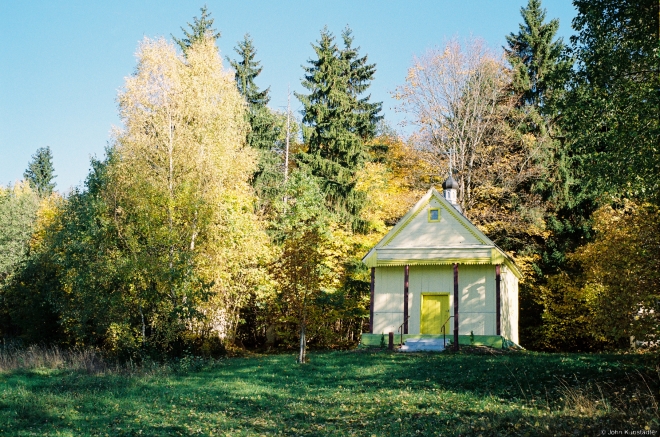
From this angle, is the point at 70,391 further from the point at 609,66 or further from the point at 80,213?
the point at 609,66

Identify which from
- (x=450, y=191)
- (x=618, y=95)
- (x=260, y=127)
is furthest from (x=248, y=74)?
(x=618, y=95)

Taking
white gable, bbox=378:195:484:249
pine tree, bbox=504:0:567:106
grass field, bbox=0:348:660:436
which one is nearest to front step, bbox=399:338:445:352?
white gable, bbox=378:195:484:249

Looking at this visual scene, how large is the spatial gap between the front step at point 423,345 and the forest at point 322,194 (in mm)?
3361

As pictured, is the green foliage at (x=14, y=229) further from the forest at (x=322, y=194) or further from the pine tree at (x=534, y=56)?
the pine tree at (x=534, y=56)

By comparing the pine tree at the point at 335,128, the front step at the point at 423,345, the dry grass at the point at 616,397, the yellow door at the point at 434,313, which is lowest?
the dry grass at the point at 616,397

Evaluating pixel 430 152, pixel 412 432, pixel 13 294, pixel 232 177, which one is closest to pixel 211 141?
pixel 232 177

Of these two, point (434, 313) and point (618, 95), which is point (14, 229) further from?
point (618, 95)

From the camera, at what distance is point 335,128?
33.0 metres

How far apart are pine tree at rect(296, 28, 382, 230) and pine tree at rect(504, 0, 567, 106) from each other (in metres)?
8.26

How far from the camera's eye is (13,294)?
32469 mm

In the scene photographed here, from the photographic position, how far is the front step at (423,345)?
2317cm

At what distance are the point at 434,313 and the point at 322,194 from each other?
8.80 meters

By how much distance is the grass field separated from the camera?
9352 mm

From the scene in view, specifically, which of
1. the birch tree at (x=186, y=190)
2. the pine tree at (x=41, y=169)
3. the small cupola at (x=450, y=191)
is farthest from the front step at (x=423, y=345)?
the pine tree at (x=41, y=169)
